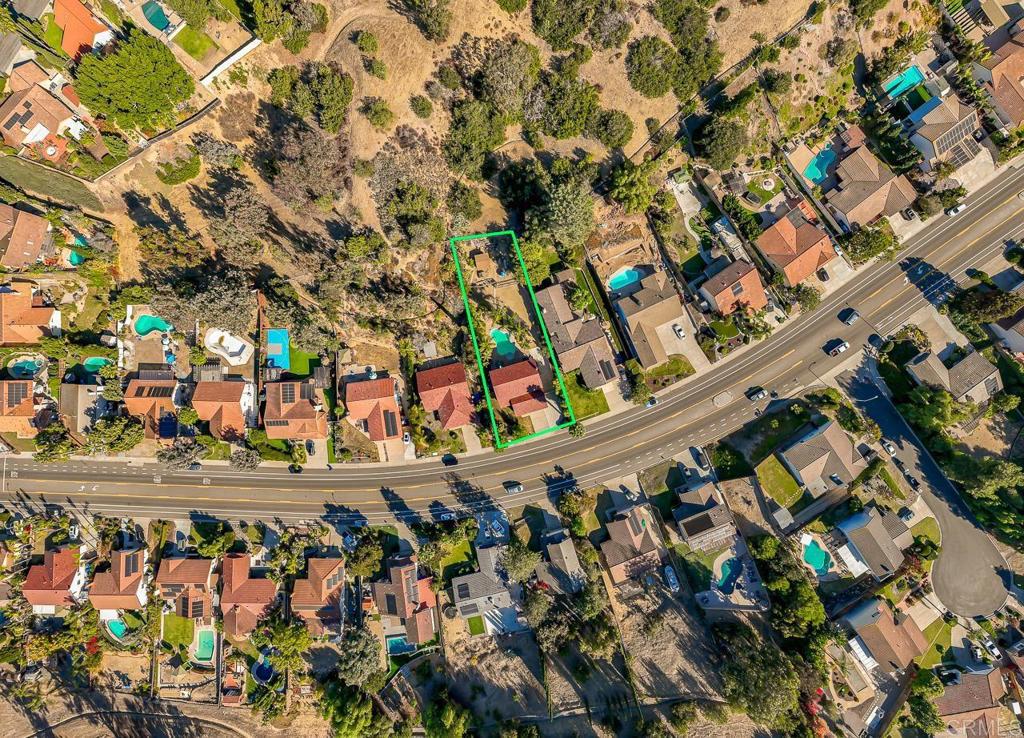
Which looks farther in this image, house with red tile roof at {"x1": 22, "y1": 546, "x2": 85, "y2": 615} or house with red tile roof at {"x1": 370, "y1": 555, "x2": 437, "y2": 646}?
house with red tile roof at {"x1": 22, "y1": 546, "x2": 85, "y2": 615}

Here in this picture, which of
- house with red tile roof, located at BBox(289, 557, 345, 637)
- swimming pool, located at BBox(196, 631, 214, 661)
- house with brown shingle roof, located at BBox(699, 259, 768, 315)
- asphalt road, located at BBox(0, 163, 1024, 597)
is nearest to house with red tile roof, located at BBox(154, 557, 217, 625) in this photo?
swimming pool, located at BBox(196, 631, 214, 661)

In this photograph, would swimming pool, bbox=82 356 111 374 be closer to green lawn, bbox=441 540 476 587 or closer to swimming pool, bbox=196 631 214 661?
swimming pool, bbox=196 631 214 661

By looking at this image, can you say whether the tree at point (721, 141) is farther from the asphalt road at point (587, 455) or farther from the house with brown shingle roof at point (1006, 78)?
the house with brown shingle roof at point (1006, 78)

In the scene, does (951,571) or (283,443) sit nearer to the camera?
(951,571)

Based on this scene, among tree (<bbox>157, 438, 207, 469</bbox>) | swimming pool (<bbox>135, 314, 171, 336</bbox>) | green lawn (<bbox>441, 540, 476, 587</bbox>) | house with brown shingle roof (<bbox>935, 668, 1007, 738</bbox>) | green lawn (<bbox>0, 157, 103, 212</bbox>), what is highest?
green lawn (<bbox>0, 157, 103, 212</bbox>)

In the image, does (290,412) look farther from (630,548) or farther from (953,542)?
(953,542)

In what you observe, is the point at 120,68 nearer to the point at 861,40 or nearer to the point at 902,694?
the point at 861,40

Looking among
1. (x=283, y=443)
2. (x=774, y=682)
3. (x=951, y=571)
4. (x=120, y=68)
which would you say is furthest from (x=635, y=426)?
(x=120, y=68)

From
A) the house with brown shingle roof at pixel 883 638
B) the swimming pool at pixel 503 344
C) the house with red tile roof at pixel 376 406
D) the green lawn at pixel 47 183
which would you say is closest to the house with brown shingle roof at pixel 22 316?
the green lawn at pixel 47 183

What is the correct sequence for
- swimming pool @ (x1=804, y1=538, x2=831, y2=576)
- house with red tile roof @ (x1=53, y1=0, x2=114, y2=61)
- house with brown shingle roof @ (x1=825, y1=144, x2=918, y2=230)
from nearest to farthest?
house with red tile roof @ (x1=53, y1=0, x2=114, y2=61) < swimming pool @ (x1=804, y1=538, x2=831, y2=576) < house with brown shingle roof @ (x1=825, y1=144, x2=918, y2=230)
